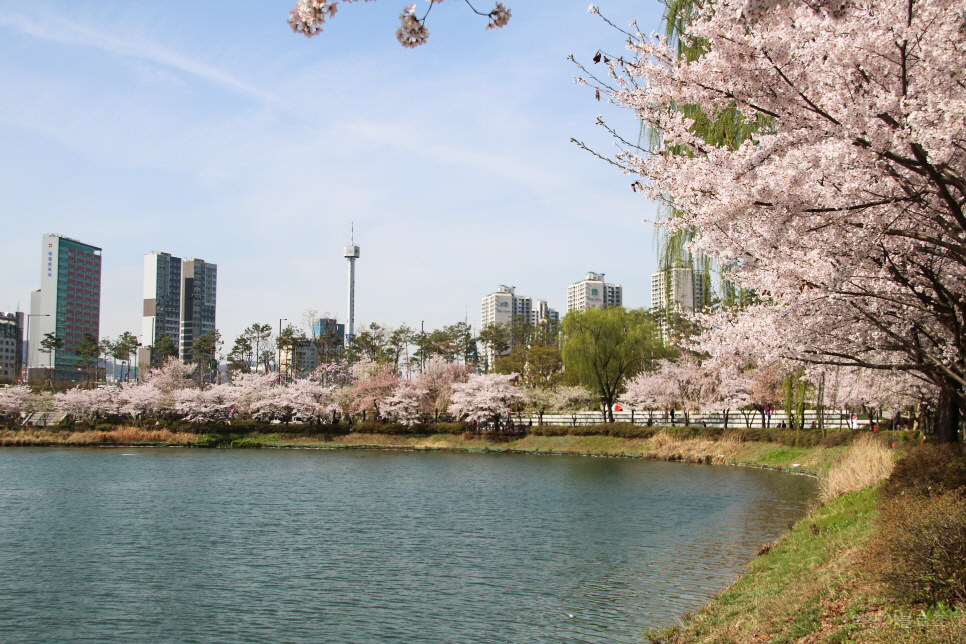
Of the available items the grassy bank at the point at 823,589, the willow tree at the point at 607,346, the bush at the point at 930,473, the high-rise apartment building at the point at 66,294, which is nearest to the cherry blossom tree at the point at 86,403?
the willow tree at the point at 607,346

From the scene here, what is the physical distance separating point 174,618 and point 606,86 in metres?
10.7

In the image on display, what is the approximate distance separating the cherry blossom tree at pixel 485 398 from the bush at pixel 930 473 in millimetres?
Answer: 42632

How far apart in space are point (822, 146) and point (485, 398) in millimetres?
50327

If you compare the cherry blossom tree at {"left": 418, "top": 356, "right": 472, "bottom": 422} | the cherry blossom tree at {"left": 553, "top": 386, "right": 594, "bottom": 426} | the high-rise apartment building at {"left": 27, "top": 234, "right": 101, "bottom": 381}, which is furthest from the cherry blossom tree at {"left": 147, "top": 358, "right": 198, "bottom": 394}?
the high-rise apartment building at {"left": 27, "top": 234, "right": 101, "bottom": 381}

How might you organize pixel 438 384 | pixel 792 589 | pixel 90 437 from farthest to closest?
1. pixel 438 384
2. pixel 90 437
3. pixel 792 589

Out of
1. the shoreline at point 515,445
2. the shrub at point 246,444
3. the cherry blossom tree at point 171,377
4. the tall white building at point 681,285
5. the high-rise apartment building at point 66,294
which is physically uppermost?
the high-rise apartment building at point 66,294

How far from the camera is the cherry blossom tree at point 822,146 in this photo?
5.95m

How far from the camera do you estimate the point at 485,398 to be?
183 feet

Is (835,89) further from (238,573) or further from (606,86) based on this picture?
(238,573)

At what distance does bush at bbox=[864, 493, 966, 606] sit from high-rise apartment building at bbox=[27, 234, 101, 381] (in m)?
197

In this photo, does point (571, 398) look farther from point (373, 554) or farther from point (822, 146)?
point (822, 146)

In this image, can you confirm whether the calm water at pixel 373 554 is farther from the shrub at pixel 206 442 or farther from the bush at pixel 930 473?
the shrub at pixel 206 442

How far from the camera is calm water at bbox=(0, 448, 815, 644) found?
37.0 feet

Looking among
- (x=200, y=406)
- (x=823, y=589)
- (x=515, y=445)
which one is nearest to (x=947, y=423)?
(x=823, y=589)
